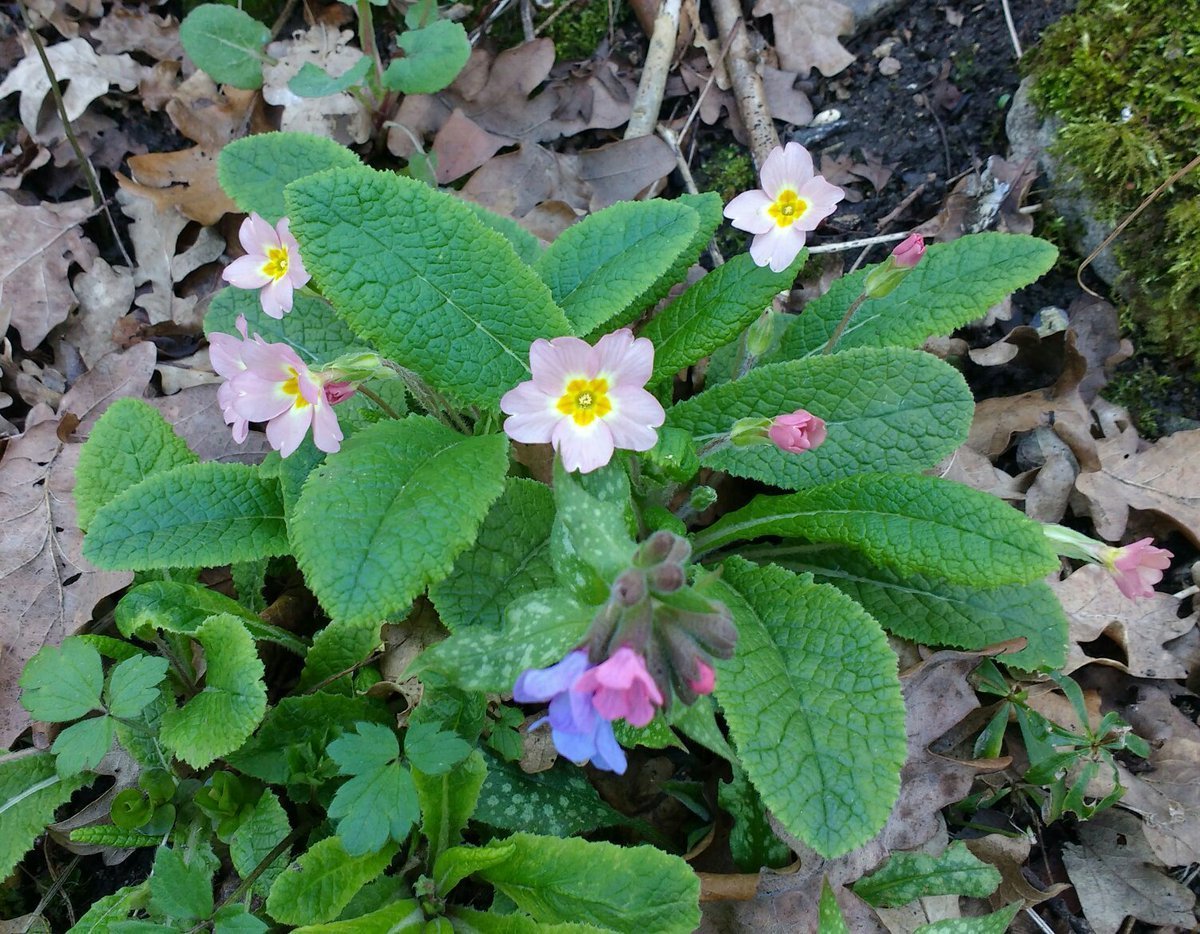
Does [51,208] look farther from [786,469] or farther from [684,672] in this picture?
[684,672]

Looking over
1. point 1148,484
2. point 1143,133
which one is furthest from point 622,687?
point 1143,133

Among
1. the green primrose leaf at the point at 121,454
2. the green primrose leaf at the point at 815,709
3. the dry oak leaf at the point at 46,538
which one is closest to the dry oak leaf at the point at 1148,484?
the green primrose leaf at the point at 815,709

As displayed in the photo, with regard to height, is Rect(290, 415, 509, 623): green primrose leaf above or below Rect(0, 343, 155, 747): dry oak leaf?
above

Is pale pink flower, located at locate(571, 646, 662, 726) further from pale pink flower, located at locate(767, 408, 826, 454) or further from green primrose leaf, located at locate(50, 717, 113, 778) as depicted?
green primrose leaf, located at locate(50, 717, 113, 778)

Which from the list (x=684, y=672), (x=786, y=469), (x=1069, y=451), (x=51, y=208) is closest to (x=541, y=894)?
(x=684, y=672)

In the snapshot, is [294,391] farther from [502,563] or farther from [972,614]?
[972,614]

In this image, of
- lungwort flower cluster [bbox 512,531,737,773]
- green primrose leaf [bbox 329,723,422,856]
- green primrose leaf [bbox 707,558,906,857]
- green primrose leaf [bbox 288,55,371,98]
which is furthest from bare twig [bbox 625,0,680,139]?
green primrose leaf [bbox 329,723,422,856]
